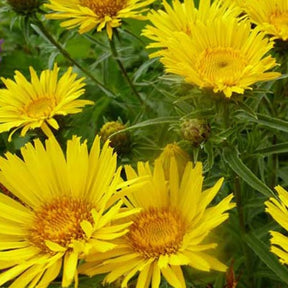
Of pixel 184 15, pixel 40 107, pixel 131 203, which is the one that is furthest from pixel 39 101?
pixel 131 203

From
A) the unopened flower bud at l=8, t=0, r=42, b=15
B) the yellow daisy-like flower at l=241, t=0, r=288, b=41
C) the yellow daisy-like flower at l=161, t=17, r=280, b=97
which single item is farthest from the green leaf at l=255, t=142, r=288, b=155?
the unopened flower bud at l=8, t=0, r=42, b=15

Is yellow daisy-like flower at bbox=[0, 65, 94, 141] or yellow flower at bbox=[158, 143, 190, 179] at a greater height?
yellow daisy-like flower at bbox=[0, 65, 94, 141]

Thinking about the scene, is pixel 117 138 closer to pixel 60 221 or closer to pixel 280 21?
pixel 60 221

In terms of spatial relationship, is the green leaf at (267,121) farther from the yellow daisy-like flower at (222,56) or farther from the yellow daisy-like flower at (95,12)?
the yellow daisy-like flower at (95,12)

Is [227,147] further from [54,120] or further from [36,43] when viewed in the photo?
[36,43]

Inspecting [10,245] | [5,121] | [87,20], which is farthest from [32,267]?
[87,20]

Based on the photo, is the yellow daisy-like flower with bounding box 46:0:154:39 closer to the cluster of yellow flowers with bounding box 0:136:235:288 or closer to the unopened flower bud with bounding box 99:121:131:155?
the unopened flower bud with bounding box 99:121:131:155
